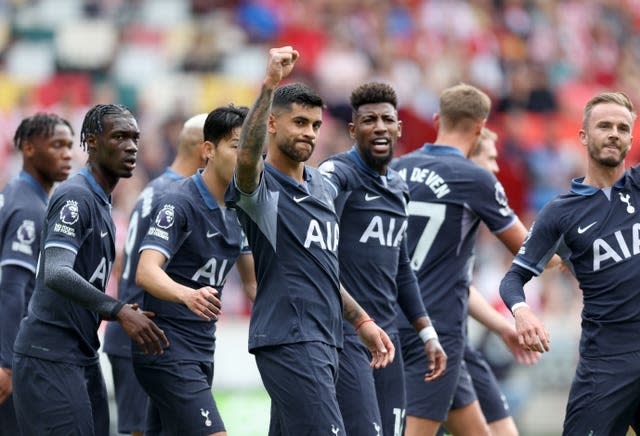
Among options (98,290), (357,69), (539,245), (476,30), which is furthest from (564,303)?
(98,290)

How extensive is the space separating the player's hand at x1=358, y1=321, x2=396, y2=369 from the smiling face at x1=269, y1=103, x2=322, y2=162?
Result: 44.3 inches

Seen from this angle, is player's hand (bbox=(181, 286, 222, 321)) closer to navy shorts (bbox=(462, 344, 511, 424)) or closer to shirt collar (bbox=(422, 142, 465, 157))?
shirt collar (bbox=(422, 142, 465, 157))

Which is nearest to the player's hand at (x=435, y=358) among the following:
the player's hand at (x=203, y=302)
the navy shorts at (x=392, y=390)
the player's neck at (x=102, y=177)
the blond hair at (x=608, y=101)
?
the navy shorts at (x=392, y=390)

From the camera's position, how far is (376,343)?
7617 mm

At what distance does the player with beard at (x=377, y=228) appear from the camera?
846 cm

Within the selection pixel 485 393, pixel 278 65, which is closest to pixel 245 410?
pixel 485 393

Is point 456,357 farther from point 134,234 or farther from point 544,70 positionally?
point 544,70

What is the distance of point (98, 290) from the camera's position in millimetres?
7336

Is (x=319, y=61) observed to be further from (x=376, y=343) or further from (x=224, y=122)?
(x=376, y=343)

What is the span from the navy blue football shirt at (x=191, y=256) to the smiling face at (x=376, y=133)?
1.13 meters

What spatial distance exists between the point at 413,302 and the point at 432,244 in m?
0.84

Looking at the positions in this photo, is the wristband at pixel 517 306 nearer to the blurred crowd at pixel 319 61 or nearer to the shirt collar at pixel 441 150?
the shirt collar at pixel 441 150

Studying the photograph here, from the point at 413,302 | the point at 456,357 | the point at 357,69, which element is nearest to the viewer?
the point at 413,302

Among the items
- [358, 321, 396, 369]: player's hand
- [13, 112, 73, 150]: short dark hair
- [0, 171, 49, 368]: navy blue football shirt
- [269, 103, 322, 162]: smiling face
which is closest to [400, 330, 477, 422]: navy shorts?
[358, 321, 396, 369]: player's hand
